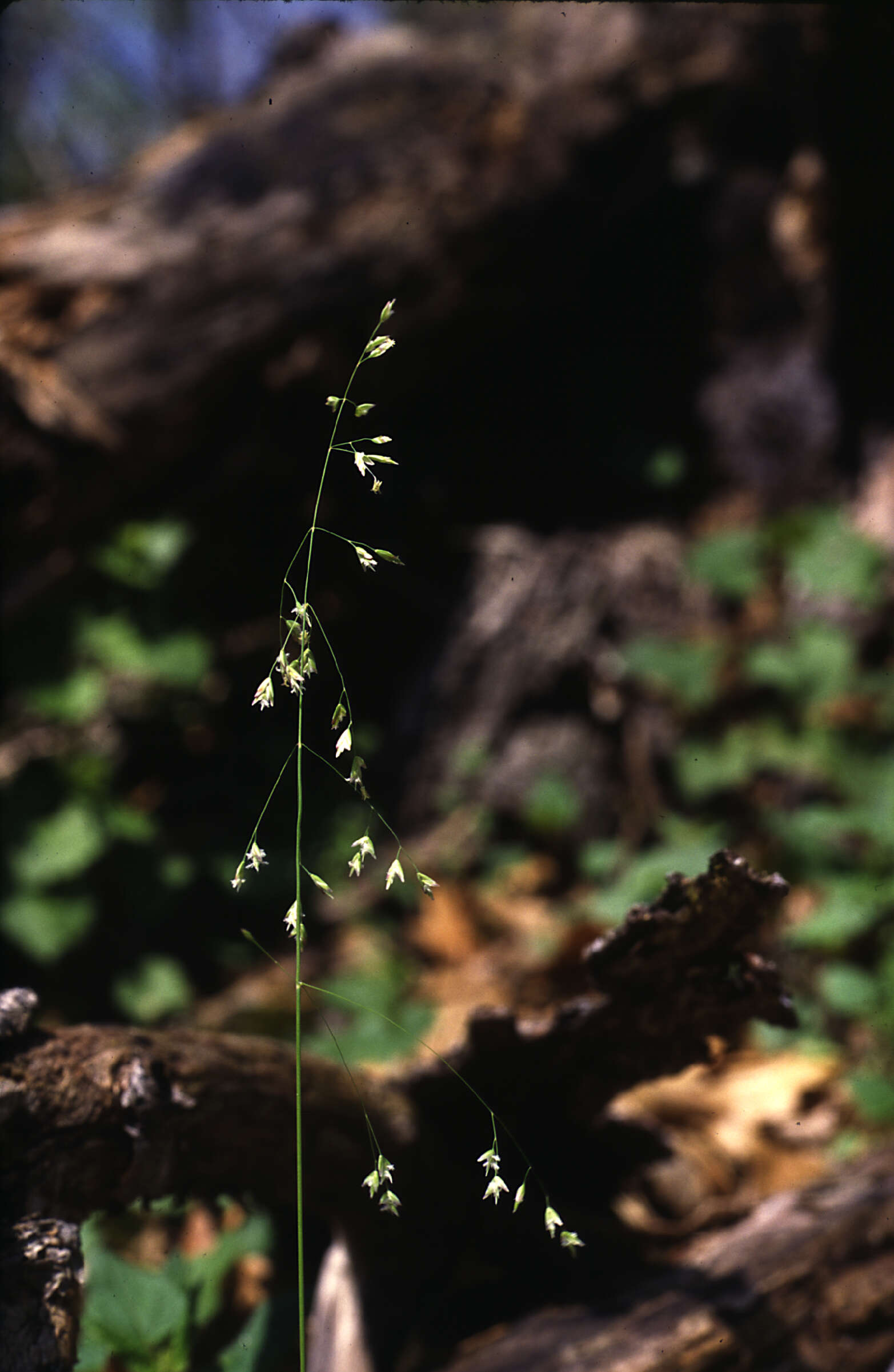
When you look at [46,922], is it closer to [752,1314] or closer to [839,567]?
[752,1314]

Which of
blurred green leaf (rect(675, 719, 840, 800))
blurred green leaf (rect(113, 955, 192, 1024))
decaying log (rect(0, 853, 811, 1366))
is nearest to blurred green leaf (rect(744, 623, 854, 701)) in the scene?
blurred green leaf (rect(675, 719, 840, 800))

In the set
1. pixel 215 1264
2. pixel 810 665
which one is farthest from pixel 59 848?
pixel 810 665

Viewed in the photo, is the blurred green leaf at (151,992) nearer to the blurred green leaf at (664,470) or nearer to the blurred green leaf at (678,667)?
the blurred green leaf at (678,667)

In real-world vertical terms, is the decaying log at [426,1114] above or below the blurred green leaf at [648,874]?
below

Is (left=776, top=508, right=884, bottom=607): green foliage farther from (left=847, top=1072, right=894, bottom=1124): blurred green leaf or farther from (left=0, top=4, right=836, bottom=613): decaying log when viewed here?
(left=847, top=1072, right=894, bottom=1124): blurred green leaf

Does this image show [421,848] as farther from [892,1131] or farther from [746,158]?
[746,158]

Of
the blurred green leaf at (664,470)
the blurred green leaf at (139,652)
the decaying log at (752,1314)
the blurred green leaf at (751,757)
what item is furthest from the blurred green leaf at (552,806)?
the decaying log at (752,1314)

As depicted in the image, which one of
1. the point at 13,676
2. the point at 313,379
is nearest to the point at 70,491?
the point at 13,676
